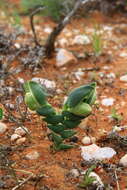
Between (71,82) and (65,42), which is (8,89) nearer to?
(71,82)

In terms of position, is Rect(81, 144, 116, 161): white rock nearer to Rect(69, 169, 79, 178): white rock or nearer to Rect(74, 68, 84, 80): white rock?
Rect(69, 169, 79, 178): white rock

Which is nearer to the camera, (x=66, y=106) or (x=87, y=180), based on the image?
(x=87, y=180)

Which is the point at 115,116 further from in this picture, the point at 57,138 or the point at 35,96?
the point at 35,96

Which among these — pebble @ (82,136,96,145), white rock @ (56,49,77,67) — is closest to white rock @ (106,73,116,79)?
white rock @ (56,49,77,67)

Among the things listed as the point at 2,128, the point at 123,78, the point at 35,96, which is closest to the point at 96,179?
the point at 35,96

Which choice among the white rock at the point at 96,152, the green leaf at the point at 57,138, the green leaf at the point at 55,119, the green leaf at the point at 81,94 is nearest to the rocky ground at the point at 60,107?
the white rock at the point at 96,152

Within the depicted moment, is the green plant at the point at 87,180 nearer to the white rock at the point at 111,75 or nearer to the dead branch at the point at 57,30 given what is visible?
the white rock at the point at 111,75

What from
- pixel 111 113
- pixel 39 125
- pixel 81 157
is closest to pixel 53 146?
pixel 81 157
